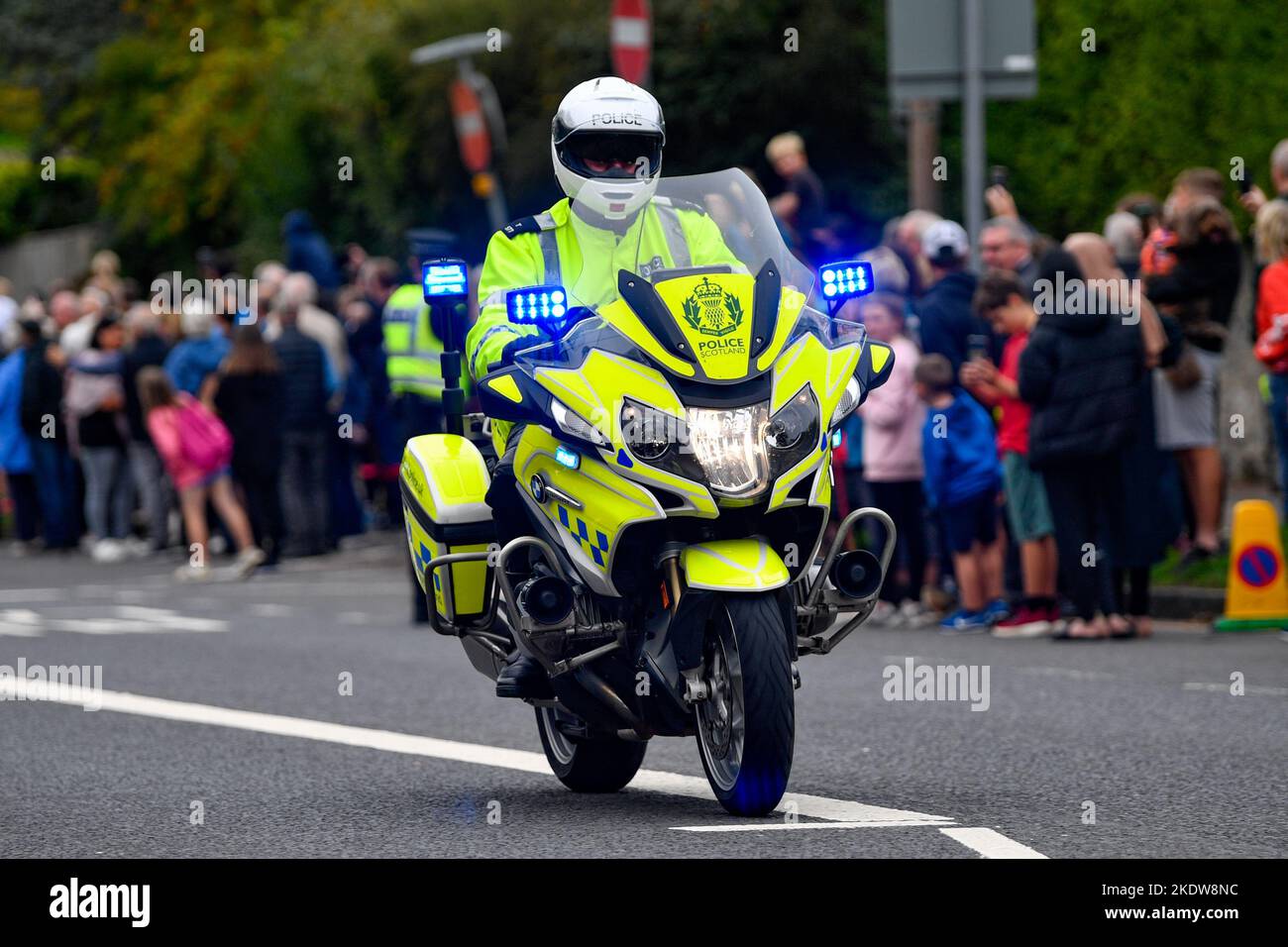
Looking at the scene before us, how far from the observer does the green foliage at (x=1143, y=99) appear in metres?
18.8

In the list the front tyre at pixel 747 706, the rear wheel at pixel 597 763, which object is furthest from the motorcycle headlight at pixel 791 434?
the rear wheel at pixel 597 763

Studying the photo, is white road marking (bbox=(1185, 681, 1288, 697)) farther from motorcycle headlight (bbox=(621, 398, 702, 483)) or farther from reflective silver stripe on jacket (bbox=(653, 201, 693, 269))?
motorcycle headlight (bbox=(621, 398, 702, 483))

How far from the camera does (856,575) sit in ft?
25.2

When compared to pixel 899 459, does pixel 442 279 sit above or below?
above

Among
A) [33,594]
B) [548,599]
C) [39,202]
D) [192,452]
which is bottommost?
[33,594]

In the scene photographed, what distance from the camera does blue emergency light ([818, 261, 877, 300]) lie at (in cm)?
765

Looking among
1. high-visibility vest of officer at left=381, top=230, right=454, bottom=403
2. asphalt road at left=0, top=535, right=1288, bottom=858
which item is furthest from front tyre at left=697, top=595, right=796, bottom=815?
high-visibility vest of officer at left=381, top=230, right=454, bottom=403

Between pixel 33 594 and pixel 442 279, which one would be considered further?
pixel 33 594

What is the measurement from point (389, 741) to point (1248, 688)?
3699 mm

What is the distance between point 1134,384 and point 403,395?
439 centimetres

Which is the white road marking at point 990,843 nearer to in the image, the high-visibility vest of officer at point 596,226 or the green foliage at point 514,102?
the high-visibility vest of officer at point 596,226

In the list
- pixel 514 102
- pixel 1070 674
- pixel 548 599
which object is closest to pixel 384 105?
pixel 514 102
